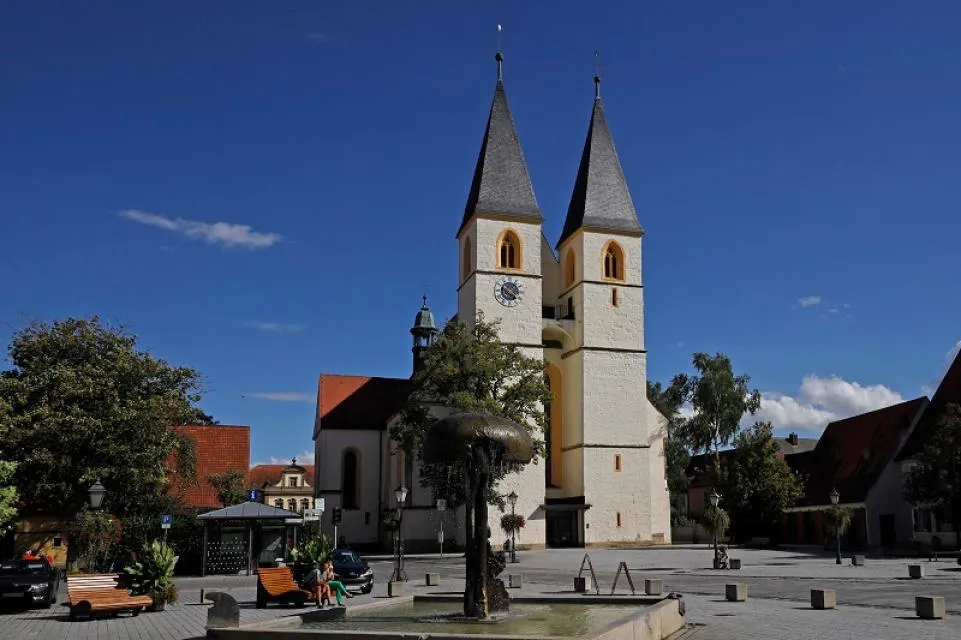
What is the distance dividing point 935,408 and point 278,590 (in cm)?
3978

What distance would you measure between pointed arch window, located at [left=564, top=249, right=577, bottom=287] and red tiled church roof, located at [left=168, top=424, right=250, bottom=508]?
70.4 ft

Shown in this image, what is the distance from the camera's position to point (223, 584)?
2947 cm

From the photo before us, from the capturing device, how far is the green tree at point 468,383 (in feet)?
152

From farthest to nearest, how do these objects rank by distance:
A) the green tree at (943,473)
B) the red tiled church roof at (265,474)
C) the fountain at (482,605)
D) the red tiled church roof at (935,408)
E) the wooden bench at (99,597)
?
the red tiled church roof at (265,474) → the red tiled church roof at (935,408) → the green tree at (943,473) → the wooden bench at (99,597) → the fountain at (482,605)

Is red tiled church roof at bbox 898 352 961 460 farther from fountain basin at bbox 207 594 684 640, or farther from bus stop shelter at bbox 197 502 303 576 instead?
fountain basin at bbox 207 594 684 640

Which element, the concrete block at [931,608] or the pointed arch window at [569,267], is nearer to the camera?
the concrete block at [931,608]

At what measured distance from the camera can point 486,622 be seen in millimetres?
14172

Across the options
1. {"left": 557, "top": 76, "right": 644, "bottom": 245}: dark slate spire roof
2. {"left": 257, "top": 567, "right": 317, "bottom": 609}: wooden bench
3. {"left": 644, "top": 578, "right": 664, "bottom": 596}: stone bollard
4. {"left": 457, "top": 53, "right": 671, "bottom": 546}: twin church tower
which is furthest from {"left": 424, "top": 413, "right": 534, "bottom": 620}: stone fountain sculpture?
{"left": 557, "top": 76, "right": 644, "bottom": 245}: dark slate spire roof

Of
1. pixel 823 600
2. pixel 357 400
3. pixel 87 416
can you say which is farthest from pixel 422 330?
pixel 823 600

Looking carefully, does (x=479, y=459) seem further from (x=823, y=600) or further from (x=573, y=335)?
(x=573, y=335)

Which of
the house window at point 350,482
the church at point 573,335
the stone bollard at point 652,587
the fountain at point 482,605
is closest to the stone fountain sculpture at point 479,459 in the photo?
the fountain at point 482,605

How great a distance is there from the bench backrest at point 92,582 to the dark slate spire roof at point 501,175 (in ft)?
128

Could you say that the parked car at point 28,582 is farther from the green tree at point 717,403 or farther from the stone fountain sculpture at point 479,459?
the green tree at point 717,403

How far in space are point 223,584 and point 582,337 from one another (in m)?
31.6
